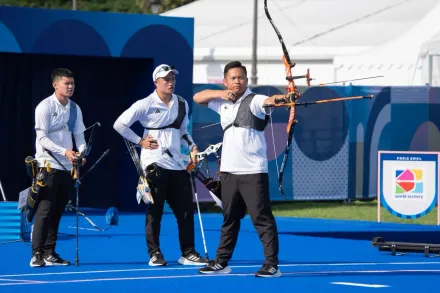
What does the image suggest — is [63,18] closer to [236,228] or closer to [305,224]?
[305,224]

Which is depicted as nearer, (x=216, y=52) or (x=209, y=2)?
(x=216, y=52)

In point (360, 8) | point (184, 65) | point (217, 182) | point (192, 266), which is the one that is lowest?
point (192, 266)

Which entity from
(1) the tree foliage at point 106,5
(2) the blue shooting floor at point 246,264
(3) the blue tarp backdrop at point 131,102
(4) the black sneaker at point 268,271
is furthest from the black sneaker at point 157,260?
(1) the tree foliage at point 106,5

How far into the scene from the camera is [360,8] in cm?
4753

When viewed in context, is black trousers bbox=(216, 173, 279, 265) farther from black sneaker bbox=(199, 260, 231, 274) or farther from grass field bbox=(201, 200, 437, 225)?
grass field bbox=(201, 200, 437, 225)

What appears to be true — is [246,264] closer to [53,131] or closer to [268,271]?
[268,271]

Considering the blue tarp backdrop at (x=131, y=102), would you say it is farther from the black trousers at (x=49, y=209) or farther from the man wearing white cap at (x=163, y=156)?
the man wearing white cap at (x=163, y=156)

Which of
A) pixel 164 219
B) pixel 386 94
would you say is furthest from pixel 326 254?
pixel 386 94

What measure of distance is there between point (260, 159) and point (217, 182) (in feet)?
2.63

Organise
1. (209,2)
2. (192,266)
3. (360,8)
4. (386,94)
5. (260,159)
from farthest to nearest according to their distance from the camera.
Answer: (209,2)
(360,8)
(386,94)
(192,266)
(260,159)

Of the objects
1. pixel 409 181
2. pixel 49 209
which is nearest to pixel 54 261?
pixel 49 209

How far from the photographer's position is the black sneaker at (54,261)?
13.4 m

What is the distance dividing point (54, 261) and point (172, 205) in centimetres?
138

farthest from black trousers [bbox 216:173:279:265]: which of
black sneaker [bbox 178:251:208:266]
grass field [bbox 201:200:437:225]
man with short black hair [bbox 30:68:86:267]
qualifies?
grass field [bbox 201:200:437:225]
